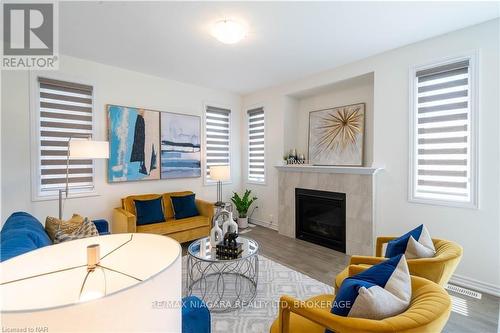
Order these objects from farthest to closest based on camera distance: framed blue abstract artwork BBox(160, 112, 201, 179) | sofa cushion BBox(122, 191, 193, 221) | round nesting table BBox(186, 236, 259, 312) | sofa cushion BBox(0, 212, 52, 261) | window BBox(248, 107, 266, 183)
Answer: window BBox(248, 107, 266, 183) → framed blue abstract artwork BBox(160, 112, 201, 179) → sofa cushion BBox(122, 191, 193, 221) → round nesting table BBox(186, 236, 259, 312) → sofa cushion BBox(0, 212, 52, 261)

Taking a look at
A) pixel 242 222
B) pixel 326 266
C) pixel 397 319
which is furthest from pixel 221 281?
pixel 242 222

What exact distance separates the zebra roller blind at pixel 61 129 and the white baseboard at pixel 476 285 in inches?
196

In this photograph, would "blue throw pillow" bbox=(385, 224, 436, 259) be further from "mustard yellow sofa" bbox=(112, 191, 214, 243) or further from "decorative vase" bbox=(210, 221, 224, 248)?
"mustard yellow sofa" bbox=(112, 191, 214, 243)

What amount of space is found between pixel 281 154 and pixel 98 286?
4221 mm

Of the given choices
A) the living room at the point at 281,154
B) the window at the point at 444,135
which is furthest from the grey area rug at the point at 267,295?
the window at the point at 444,135

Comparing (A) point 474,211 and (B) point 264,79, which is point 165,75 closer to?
(B) point 264,79

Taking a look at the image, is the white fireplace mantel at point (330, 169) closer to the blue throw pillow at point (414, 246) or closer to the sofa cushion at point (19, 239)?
the blue throw pillow at point (414, 246)

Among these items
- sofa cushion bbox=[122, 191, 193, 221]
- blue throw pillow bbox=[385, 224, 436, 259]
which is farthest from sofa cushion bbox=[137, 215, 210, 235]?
blue throw pillow bbox=[385, 224, 436, 259]

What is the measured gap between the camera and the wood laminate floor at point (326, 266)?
2072mm

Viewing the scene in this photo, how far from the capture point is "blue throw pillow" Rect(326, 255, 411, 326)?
1.10 meters

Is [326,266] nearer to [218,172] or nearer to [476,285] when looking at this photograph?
[476,285]

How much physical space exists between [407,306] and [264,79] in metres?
4.02

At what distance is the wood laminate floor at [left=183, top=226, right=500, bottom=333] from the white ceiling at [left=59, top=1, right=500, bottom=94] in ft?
9.59

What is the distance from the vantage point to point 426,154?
2963 mm
